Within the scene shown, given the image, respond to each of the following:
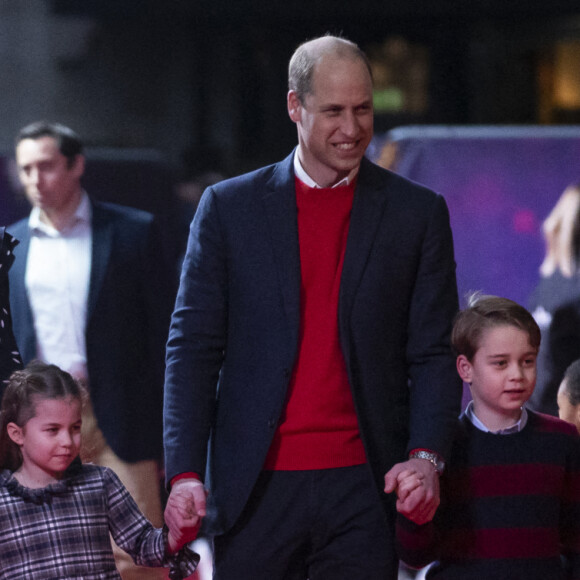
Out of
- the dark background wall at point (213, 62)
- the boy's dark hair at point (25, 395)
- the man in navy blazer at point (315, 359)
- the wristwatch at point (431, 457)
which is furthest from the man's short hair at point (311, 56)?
the dark background wall at point (213, 62)

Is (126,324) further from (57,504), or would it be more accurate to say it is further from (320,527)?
(320,527)

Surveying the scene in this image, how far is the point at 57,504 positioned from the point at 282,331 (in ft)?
2.15

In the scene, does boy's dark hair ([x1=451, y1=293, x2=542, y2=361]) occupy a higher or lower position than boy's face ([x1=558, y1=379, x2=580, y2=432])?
higher

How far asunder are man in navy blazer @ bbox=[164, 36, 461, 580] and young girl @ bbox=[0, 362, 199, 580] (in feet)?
0.75

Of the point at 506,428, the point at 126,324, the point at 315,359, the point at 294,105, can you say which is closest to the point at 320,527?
the point at 315,359

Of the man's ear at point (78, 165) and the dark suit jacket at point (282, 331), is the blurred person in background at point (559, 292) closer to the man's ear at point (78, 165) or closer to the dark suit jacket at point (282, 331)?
the dark suit jacket at point (282, 331)

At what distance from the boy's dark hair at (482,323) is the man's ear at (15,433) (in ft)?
3.23

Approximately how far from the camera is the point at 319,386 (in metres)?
2.08

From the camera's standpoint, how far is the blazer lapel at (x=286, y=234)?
2.08 m

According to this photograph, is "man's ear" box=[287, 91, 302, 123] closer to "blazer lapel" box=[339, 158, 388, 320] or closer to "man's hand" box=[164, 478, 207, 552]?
"blazer lapel" box=[339, 158, 388, 320]

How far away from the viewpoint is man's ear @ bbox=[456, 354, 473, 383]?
2.30 meters

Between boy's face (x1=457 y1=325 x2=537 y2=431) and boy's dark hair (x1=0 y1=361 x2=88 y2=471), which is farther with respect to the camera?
boy's dark hair (x1=0 y1=361 x2=88 y2=471)

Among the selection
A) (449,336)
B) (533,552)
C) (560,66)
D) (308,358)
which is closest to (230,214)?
(308,358)

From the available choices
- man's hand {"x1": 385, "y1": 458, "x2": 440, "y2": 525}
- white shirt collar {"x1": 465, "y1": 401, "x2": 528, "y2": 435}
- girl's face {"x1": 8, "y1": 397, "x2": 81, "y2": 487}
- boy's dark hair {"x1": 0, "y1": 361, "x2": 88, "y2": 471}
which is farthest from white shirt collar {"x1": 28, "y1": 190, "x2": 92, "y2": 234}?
man's hand {"x1": 385, "y1": 458, "x2": 440, "y2": 525}
